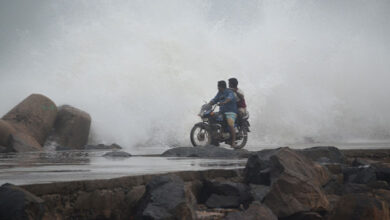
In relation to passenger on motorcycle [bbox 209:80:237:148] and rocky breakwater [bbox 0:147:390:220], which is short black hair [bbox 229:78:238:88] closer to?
passenger on motorcycle [bbox 209:80:237:148]

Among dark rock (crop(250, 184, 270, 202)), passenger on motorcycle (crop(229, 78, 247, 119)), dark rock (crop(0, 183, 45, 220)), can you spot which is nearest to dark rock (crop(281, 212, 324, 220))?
dark rock (crop(250, 184, 270, 202))

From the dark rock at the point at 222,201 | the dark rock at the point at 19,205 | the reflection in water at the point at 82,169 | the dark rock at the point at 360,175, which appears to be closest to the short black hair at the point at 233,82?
the reflection in water at the point at 82,169

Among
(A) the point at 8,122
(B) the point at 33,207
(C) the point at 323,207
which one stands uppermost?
(A) the point at 8,122

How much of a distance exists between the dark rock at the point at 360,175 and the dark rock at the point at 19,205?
3.19m

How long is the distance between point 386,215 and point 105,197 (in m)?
1.87

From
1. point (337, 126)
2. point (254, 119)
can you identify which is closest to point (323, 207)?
point (254, 119)

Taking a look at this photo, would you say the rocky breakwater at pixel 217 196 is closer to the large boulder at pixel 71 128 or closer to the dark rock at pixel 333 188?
the dark rock at pixel 333 188

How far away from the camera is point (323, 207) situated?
3.24 meters

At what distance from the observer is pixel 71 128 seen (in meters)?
14.2

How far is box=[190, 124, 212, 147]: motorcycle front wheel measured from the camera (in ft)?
35.8

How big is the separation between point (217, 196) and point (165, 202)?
33.3 inches

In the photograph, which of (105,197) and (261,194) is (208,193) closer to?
(261,194)

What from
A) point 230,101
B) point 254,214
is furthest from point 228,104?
point 254,214

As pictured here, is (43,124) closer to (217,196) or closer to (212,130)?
(212,130)
